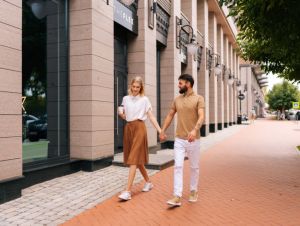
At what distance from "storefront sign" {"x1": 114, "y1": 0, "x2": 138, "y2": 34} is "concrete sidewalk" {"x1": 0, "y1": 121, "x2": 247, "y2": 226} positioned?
14.7 feet

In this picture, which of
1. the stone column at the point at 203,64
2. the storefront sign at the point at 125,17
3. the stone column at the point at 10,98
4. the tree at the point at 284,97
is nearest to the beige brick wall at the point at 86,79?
the storefront sign at the point at 125,17

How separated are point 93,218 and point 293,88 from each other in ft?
233

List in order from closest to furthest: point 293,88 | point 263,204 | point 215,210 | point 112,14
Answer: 1. point 215,210
2. point 263,204
3. point 112,14
4. point 293,88

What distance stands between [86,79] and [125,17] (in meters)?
3.10

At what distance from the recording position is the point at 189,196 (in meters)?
5.91

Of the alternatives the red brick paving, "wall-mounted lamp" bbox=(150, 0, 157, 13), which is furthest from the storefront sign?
the red brick paving

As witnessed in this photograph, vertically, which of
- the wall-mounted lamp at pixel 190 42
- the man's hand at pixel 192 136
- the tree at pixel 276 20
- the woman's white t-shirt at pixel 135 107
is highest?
the wall-mounted lamp at pixel 190 42

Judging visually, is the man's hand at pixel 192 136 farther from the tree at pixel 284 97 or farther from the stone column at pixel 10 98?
the tree at pixel 284 97

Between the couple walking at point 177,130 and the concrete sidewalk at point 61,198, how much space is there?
736 millimetres

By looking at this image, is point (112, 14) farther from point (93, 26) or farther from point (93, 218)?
point (93, 218)

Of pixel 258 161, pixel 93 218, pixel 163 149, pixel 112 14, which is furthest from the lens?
pixel 163 149

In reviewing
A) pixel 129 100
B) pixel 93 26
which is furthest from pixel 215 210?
pixel 93 26

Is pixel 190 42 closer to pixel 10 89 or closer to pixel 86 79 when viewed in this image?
pixel 86 79

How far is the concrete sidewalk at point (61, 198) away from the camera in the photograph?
494 cm
